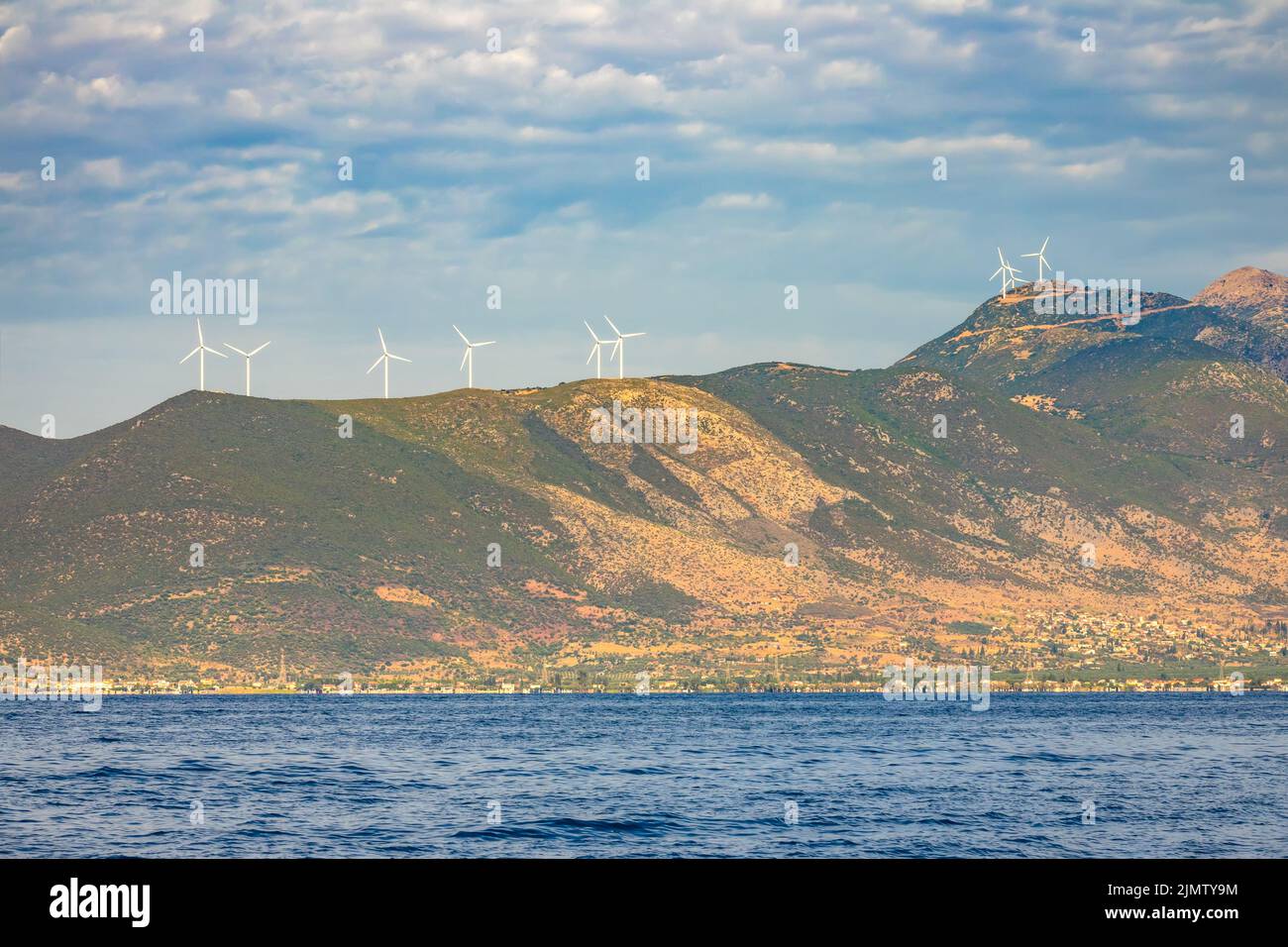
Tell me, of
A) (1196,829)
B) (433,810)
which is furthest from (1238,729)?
(433,810)

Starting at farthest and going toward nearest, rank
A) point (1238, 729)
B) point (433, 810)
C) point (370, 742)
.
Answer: point (1238, 729)
point (370, 742)
point (433, 810)

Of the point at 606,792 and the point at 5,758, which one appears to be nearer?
the point at 606,792

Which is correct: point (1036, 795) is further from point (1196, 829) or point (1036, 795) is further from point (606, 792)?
point (606, 792)
